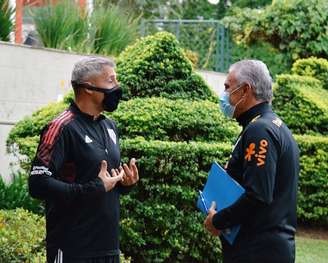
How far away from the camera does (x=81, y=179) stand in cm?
421

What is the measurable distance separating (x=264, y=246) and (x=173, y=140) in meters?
3.32

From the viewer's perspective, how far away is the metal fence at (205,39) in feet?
50.2

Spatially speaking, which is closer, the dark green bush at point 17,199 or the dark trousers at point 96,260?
the dark trousers at point 96,260

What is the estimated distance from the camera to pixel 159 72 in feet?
25.0

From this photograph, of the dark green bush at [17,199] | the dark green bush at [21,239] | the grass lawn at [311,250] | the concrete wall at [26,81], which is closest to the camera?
the dark green bush at [21,239]

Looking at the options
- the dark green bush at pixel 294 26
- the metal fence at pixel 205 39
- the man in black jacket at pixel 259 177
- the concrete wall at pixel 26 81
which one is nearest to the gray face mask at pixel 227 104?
the man in black jacket at pixel 259 177

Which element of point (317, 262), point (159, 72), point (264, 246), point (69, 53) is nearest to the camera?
point (264, 246)

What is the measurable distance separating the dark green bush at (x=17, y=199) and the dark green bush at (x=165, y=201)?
5.28 ft

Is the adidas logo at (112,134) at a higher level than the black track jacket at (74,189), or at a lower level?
higher

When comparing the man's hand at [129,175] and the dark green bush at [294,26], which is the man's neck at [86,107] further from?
the dark green bush at [294,26]

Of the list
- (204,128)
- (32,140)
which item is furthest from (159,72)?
(32,140)

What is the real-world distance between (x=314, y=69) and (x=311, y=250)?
13.3 feet

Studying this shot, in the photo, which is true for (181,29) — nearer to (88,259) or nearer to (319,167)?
(319,167)

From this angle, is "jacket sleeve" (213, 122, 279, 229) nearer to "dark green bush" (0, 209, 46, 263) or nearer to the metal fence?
"dark green bush" (0, 209, 46, 263)
